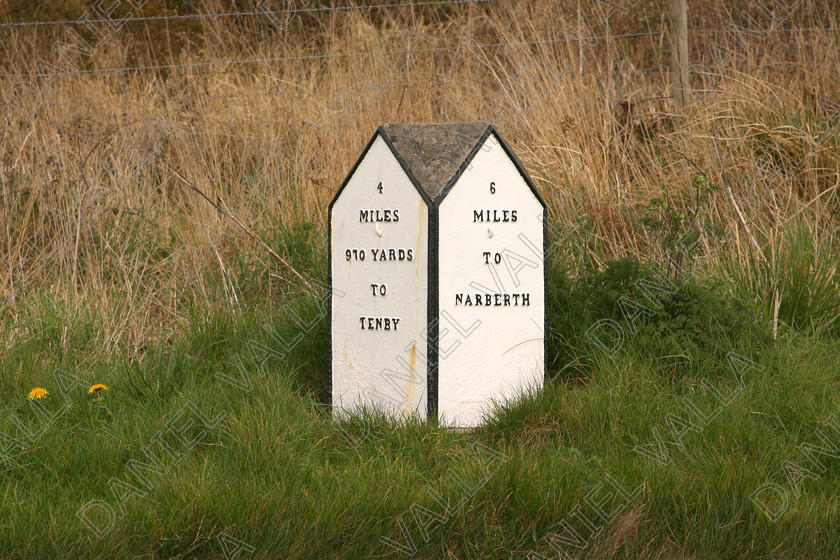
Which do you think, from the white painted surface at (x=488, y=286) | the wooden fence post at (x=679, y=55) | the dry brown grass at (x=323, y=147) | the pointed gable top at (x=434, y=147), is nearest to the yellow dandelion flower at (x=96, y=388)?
the dry brown grass at (x=323, y=147)

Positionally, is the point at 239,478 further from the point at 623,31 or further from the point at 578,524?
the point at 623,31

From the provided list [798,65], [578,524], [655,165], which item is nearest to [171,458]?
[578,524]

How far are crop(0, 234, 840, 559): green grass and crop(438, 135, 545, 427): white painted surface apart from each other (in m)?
0.15

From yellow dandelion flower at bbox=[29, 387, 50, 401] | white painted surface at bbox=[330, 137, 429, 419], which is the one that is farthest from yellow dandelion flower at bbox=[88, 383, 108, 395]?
white painted surface at bbox=[330, 137, 429, 419]

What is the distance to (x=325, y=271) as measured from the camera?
4.85 metres

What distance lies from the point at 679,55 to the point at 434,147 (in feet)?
10.9

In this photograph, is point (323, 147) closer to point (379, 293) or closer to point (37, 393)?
point (379, 293)

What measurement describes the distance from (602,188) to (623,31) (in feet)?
14.0

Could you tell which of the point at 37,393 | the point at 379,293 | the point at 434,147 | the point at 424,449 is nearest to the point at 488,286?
the point at 379,293

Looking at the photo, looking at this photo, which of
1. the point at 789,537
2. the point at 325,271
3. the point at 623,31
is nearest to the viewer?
the point at 789,537

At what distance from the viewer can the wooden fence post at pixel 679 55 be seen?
20.8 feet

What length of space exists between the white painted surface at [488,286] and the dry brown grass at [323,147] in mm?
1396

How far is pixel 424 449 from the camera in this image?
3531mm

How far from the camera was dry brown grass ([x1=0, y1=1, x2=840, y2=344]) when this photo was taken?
5.43 meters
